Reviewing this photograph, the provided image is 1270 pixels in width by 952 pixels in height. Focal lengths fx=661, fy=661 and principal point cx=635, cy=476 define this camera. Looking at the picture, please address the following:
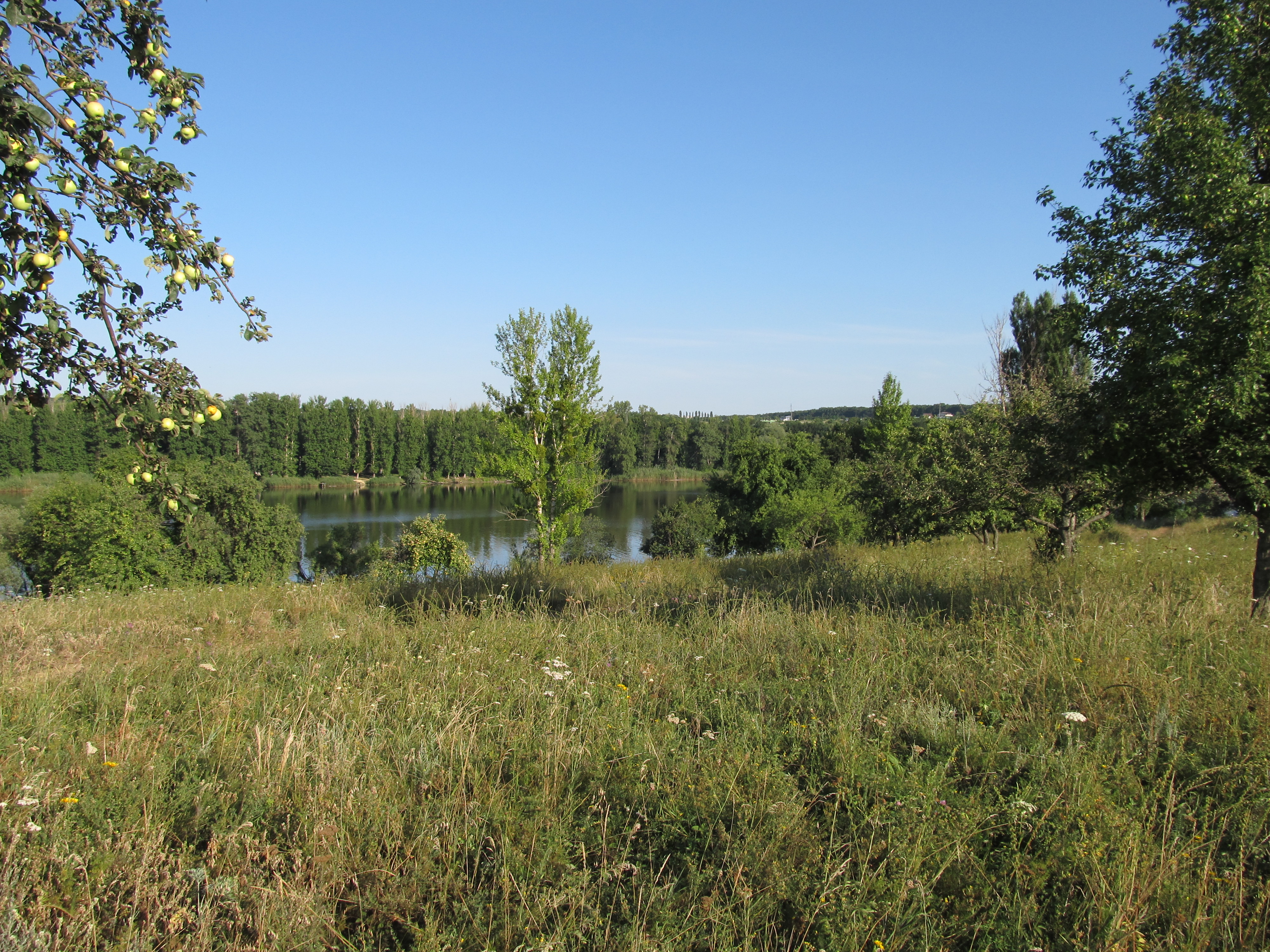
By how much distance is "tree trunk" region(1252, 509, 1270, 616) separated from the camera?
5281mm

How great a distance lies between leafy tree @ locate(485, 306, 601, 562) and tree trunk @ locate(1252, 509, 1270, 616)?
61.2ft

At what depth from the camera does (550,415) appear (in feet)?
74.7

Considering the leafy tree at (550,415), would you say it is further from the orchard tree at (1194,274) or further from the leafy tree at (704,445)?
the leafy tree at (704,445)

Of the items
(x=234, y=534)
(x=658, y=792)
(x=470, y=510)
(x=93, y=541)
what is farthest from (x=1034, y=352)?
(x=470, y=510)

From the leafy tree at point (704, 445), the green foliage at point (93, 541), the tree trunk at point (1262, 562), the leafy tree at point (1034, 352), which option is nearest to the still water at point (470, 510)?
the leafy tree at point (704, 445)

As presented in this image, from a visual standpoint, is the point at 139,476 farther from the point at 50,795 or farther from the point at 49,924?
the point at 49,924

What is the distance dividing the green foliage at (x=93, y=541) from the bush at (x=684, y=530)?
2366cm

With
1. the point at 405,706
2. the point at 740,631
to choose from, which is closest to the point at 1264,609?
the point at 740,631

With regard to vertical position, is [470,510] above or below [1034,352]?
below

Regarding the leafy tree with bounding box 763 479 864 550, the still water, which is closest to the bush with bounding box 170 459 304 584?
the still water

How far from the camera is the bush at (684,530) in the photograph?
38.7 metres

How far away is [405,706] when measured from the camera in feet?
11.9

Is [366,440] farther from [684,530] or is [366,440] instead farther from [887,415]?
[887,415]

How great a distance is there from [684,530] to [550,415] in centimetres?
1847
